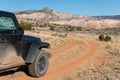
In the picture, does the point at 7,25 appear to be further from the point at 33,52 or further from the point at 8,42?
the point at 33,52

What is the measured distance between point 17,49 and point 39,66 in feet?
4.47

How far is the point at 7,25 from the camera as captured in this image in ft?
31.4

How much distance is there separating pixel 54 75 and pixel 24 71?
106 cm

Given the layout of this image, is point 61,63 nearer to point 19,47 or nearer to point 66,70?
point 66,70

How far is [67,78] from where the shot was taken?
10.7 metres

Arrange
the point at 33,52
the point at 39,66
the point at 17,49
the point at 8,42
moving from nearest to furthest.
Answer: the point at 8,42, the point at 17,49, the point at 33,52, the point at 39,66

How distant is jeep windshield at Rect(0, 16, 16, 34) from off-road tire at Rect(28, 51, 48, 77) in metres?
1.33

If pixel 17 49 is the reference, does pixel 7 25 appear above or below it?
above

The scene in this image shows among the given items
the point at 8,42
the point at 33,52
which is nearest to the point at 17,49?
the point at 8,42

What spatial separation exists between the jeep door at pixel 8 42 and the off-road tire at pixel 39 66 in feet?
2.58

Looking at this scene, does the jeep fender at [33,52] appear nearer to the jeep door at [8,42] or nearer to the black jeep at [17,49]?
the black jeep at [17,49]

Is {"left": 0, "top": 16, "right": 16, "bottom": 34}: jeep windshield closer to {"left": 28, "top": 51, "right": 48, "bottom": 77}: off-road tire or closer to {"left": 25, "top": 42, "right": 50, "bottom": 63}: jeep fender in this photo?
{"left": 25, "top": 42, "right": 50, "bottom": 63}: jeep fender

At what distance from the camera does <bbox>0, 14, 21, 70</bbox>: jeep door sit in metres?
8.97

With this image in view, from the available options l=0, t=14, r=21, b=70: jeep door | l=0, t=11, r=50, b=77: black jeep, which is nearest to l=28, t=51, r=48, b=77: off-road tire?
l=0, t=11, r=50, b=77: black jeep
